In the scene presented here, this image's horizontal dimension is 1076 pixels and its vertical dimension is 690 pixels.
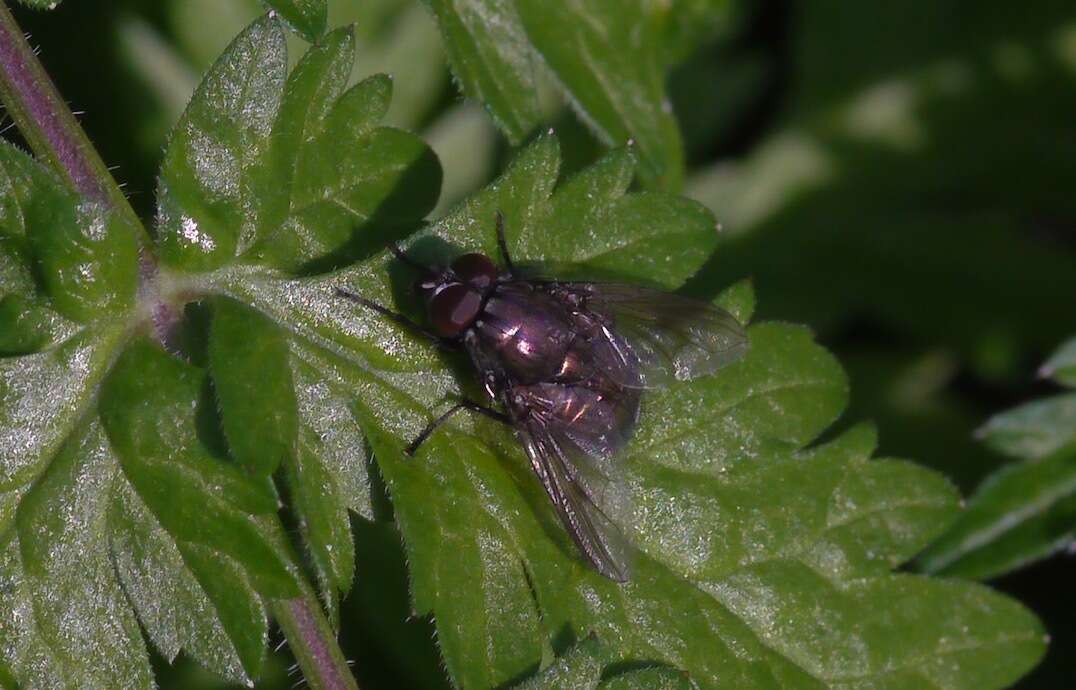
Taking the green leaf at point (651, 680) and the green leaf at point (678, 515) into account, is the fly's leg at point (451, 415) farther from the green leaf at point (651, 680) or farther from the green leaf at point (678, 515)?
the green leaf at point (651, 680)

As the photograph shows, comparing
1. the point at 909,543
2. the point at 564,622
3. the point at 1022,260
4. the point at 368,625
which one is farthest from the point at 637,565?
the point at 1022,260

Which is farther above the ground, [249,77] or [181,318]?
[249,77]

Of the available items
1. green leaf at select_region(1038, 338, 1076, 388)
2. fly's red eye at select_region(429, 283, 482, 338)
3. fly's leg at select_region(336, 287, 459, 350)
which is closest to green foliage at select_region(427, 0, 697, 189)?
fly's red eye at select_region(429, 283, 482, 338)

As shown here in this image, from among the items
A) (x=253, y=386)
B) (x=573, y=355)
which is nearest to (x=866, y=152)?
(x=573, y=355)

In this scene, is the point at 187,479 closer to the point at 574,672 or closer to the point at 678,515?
the point at 574,672

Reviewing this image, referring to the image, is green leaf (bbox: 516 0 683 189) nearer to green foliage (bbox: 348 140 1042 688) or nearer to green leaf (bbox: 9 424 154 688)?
green foliage (bbox: 348 140 1042 688)

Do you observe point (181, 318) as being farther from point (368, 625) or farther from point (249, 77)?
point (368, 625)

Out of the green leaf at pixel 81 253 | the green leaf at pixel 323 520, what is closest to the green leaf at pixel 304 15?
the green leaf at pixel 81 253
